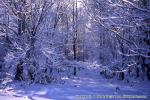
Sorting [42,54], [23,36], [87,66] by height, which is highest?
[23,36]

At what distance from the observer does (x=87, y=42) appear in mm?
55469

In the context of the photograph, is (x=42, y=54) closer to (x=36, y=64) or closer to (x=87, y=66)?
(x=36, y=64)

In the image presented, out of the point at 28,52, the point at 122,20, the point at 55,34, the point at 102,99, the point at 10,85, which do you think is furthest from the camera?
the point at 55,34

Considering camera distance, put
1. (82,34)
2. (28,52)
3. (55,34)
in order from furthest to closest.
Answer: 1. (82,34)
2. (55,34)
3. (28,52)

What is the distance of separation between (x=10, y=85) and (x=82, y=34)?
36.0 metres

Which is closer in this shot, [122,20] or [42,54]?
[122,20]

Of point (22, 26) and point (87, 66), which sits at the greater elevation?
point (22, 26)

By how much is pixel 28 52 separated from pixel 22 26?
2.26 m

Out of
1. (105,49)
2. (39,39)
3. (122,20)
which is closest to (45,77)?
(39,39)

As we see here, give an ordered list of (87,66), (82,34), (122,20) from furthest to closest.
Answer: (82,34) < (87,66) < (122,20)

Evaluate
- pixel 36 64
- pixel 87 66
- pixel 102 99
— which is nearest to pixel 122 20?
pixel 102 99

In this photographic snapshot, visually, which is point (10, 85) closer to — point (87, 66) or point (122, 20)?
point (122, 20)

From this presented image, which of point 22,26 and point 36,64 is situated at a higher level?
point 22,26

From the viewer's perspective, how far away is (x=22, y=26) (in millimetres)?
20984
